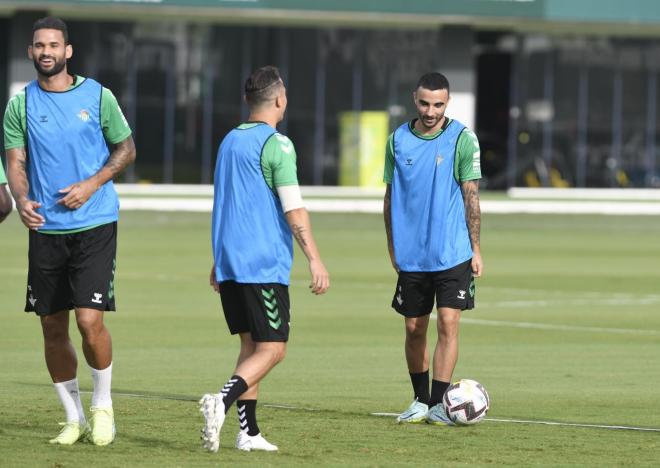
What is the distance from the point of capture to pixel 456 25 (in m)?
51.2

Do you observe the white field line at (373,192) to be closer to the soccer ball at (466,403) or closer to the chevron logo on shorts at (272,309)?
the soccer ball at (466,403)

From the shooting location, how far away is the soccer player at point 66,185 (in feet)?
29.4

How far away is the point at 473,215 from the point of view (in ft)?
34.3

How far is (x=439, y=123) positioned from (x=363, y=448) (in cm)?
244

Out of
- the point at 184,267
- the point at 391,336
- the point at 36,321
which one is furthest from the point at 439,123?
the point at 184,267

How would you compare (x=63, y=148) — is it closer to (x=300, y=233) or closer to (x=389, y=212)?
(x=300, y=233)

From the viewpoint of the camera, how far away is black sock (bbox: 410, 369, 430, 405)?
1056 cm

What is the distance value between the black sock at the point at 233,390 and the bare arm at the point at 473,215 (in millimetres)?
2340

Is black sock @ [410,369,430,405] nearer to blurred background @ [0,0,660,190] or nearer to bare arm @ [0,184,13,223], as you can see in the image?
bare arm @ [0,184,13,223]

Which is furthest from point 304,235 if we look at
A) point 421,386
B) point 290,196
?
point 421,386

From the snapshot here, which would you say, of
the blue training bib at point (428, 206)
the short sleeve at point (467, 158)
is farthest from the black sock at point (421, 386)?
the short sleeve at point (467, 158)

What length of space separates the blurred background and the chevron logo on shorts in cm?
3843

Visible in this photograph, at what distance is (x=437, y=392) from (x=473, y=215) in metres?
1.17

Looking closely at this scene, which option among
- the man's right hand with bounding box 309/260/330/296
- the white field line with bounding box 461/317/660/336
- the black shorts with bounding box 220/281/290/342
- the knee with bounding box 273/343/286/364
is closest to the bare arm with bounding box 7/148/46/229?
the black shorts with bounding box 220/281/290/342
